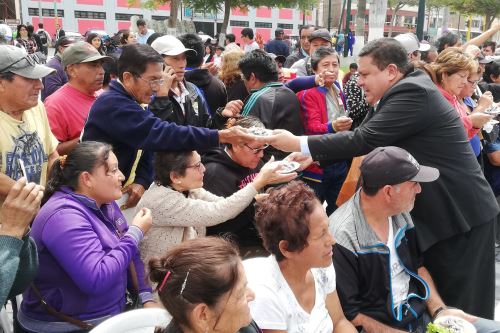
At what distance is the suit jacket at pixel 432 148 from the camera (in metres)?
2.82

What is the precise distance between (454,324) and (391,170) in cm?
81

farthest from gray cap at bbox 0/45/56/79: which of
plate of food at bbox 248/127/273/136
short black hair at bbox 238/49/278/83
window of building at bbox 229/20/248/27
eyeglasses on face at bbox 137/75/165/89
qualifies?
window of building at bbox 229/20/248/27

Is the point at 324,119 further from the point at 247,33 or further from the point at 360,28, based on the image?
the point at 360,28

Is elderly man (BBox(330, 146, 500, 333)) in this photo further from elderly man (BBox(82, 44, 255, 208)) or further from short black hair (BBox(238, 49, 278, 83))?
short black hair (BBox(238, 49, 278, 83))

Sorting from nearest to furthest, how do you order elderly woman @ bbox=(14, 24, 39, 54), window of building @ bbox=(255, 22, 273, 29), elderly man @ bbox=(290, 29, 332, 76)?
elderly man @ bbox=(290, 29, 332, 76)
elderly woman @ bbox=(14, 24, 39, 54)
window of building @ bbox=(255, 22, 273, 29)

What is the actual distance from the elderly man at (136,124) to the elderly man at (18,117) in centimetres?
32

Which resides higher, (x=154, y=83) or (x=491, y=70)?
(x=154, y=83)

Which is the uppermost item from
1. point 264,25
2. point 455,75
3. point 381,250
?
point 264,25

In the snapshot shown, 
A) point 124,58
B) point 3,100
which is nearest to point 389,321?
point 124,58

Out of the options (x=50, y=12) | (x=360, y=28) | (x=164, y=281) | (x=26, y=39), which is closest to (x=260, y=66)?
(x=164, y=281)

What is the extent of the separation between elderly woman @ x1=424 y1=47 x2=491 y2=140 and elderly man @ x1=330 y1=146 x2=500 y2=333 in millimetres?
1697

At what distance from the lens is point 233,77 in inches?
201

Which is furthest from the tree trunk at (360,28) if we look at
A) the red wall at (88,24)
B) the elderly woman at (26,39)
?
the red wall at (88,24)

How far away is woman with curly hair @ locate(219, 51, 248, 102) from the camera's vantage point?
498cm
